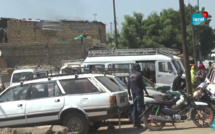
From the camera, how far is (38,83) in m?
9.15

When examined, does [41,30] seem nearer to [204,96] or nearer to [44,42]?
[44,42]

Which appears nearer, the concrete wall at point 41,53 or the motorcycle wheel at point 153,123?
the motorcycle wheel at point 153,123

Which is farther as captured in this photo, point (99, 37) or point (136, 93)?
point (99, 37)

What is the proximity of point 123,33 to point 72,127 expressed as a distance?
28847mm

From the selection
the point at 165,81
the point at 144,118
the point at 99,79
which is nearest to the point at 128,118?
the point at 144,118

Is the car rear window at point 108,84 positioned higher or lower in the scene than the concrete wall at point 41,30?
lower

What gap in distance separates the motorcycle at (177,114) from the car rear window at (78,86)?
5.47 feet

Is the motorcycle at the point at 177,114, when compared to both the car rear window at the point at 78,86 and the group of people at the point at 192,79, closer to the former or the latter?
the car rear window at the point at 78,86

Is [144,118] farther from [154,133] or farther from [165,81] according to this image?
[165,81]

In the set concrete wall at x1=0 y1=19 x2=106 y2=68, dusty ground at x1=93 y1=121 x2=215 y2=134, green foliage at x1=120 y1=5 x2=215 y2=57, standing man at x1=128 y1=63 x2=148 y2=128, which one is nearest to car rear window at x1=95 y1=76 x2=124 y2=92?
standing man at x1=128 y1=63 x2=148 y2=128

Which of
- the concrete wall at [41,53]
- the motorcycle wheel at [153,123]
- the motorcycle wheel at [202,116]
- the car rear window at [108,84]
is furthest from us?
the concrete wall at [41,53]

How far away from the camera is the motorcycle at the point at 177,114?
30.7 ft

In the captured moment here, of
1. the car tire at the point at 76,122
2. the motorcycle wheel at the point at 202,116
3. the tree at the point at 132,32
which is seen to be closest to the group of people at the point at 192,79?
the motorcycle wheel at the point at 202,116

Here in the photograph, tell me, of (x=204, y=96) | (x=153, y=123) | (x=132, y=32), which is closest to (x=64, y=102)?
(x=153, y=123)
